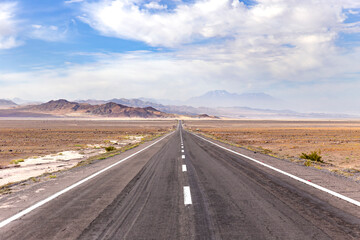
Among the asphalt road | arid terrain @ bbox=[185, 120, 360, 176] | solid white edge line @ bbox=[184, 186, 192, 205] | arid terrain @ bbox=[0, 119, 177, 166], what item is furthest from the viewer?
arid terrain @ bbox=[0, 119, 177, 166]

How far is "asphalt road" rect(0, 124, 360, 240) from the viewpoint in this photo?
489cm

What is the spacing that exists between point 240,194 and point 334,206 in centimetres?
219

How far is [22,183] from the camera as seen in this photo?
394 inches

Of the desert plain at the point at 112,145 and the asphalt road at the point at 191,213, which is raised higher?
the asphalt road at the point at 191,213

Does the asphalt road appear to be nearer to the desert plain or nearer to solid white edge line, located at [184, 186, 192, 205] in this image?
solid white edge line, located at [184, 186, 192, 205]

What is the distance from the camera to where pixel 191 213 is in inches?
235

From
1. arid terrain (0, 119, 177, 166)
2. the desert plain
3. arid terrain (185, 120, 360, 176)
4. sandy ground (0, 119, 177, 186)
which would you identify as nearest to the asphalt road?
the desert plain

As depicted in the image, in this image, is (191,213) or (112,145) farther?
(112,145)

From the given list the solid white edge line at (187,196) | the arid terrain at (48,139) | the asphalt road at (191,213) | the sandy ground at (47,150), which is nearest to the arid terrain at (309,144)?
the asphalt road at (191,213)

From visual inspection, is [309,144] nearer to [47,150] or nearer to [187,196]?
[47,150]

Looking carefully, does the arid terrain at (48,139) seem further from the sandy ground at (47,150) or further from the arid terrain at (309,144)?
the arid terrain at (309,144)

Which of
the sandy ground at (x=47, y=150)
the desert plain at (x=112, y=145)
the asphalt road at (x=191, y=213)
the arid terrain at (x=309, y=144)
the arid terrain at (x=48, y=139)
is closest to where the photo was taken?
the asphalt road at (x=191, y=213)

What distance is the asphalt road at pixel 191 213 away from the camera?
16.1ft

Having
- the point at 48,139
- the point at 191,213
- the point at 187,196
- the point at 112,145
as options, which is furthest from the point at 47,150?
the point at 191,213
